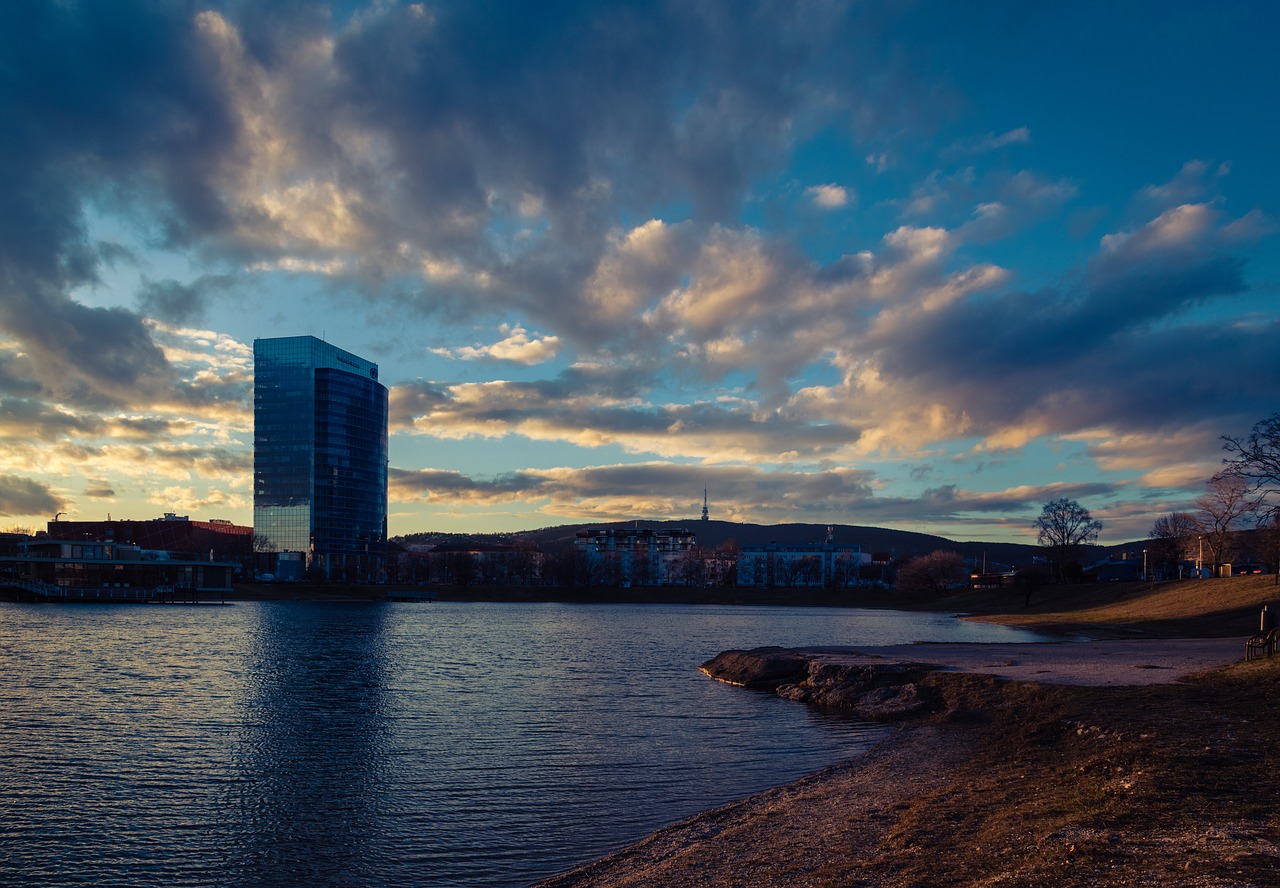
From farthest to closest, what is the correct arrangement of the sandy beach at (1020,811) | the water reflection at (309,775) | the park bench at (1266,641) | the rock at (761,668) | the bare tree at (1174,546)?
the bare tree at (1174,546) < the rock at (761,668) < the park bench at (1266,641) < the water reflection at (309,775) < the sandy beach at (1020,811)

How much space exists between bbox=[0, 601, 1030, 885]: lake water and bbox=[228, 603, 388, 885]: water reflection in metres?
0.08

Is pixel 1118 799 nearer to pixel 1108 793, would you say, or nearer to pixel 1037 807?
pixel 1108 793

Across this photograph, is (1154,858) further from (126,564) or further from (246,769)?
(126,564)

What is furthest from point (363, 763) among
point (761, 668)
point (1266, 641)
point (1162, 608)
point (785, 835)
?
point (1162, 608)

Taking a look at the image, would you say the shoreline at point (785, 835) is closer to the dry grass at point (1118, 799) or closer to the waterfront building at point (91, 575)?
the dry grass at point (1118, 799)

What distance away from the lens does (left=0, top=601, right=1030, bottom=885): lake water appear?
17.8 metres

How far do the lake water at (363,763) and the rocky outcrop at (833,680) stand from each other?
187 centimetres

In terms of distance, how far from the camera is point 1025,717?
27.9 meters

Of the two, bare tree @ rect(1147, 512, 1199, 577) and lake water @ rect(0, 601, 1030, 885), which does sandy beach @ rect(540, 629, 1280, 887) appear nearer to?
lake water @ rect(0, 601, 1030, 885)

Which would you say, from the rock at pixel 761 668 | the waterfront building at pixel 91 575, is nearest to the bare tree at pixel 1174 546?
the rock at pixel 761 668

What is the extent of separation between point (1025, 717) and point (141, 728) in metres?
31.3

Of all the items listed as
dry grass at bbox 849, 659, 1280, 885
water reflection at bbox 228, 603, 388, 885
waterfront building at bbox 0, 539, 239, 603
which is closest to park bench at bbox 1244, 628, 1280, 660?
dry grass at bbox 849, 659, 1280, 885

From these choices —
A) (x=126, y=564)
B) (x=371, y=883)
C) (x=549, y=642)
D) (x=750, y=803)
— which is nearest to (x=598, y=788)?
(x=750, y=803)

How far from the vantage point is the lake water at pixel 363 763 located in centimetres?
1784
